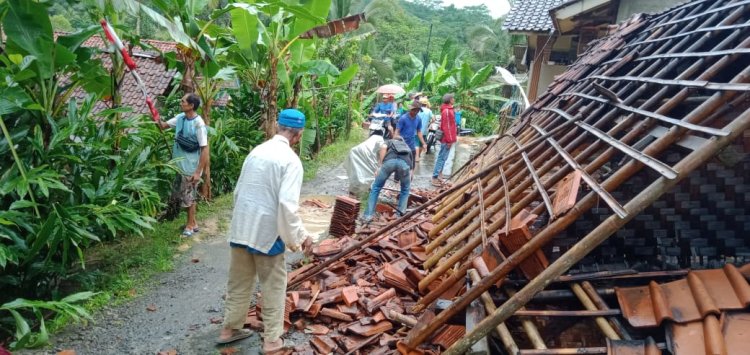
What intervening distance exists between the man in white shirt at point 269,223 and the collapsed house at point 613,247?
0.52m

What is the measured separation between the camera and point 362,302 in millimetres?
4062

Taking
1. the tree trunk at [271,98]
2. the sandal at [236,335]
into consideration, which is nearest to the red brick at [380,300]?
the sandal at [236,335]

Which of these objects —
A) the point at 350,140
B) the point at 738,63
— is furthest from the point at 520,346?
the point at 350,140

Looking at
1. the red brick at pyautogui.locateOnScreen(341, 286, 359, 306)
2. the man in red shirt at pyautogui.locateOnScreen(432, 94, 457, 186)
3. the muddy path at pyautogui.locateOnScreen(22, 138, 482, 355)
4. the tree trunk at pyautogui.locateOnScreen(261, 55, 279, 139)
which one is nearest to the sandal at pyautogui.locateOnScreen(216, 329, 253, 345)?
the muddy path at pyautogui.locateOnScreen(22, 138, 482, 355)

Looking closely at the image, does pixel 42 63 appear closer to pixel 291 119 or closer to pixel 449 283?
pixel 291 119

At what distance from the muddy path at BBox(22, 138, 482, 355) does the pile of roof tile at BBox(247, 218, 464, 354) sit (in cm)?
21

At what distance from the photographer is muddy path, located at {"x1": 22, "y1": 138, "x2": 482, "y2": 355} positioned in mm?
3715

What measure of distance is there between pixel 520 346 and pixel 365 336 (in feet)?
4.72

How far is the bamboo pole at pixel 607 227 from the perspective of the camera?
2.21m

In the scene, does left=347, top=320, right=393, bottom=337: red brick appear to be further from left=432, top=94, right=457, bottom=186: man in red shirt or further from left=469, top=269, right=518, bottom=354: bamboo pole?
left=432, top=94, right=457, bottom=186: man in red shirt

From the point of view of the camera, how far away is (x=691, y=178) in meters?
2.81

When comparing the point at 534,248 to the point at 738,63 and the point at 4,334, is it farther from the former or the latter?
the point at 4,334

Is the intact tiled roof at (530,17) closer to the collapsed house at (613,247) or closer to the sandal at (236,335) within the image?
the collapsed house at (613,247)

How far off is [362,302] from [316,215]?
349 centimetres
